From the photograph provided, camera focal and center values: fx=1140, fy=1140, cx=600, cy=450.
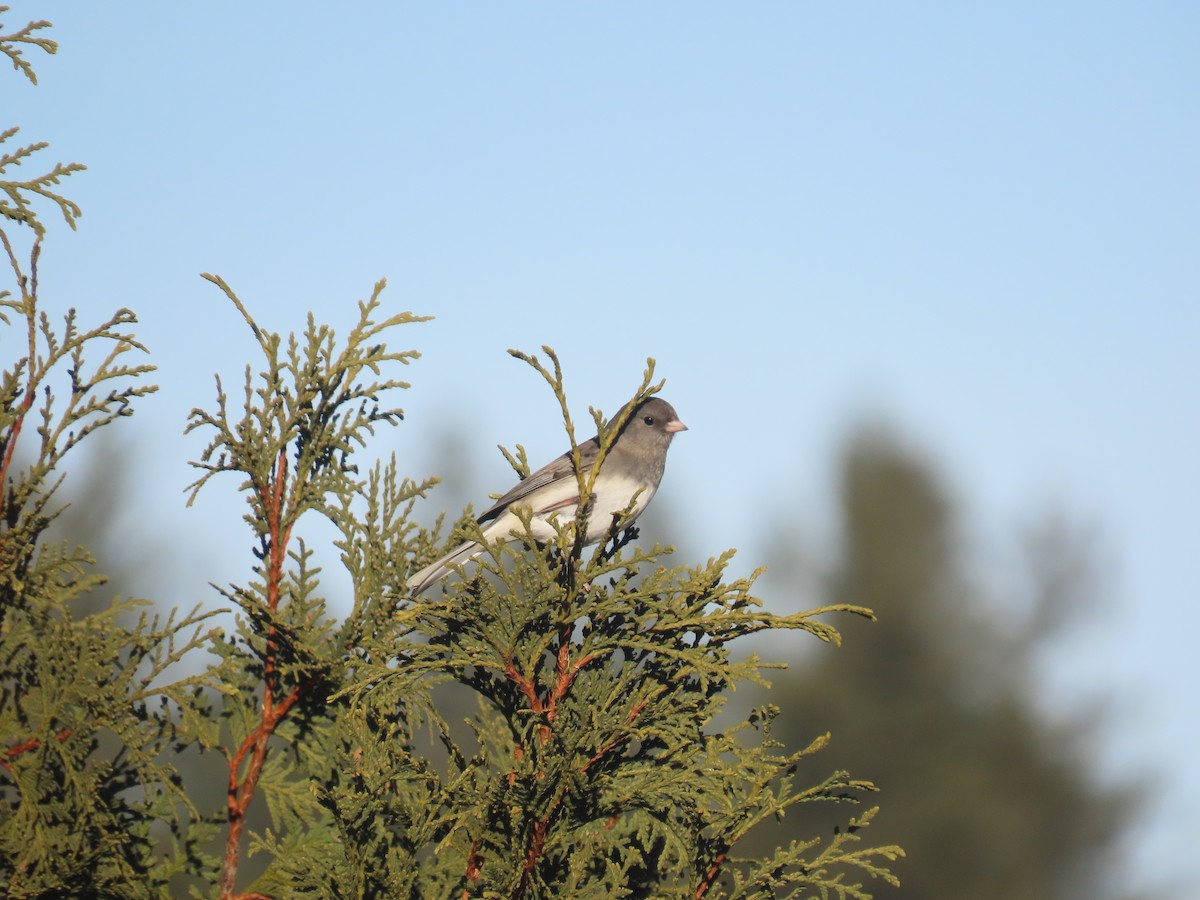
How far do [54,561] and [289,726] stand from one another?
46.4 inches

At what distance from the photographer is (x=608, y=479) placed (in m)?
7.38

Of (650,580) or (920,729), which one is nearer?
(650,580)

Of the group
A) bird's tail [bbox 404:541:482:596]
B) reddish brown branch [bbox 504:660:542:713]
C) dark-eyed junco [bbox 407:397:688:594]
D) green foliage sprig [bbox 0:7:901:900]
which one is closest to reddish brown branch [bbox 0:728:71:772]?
green foliage sprig [bbox 0:7:901:900]

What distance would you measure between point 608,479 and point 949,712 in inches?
831

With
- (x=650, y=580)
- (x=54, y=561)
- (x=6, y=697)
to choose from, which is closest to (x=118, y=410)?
(x=54, y=561)

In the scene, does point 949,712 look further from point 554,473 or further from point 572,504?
point 572,504

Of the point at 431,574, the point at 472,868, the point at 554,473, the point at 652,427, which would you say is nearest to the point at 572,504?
A: the point at 554,473

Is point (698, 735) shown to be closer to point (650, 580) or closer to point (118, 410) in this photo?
point (650, 580)

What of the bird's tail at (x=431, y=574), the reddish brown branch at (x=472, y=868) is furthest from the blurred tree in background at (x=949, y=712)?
the reddish brown branch at (x=472, y=868)

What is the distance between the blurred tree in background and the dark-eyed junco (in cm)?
1807

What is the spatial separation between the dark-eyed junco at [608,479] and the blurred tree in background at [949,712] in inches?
711

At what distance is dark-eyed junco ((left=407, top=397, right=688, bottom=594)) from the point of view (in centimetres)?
732

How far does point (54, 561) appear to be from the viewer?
460 cm

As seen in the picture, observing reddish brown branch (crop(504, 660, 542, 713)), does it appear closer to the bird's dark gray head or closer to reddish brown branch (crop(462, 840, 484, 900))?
reddish brown branch (crop(462, 840, 484, 900))
